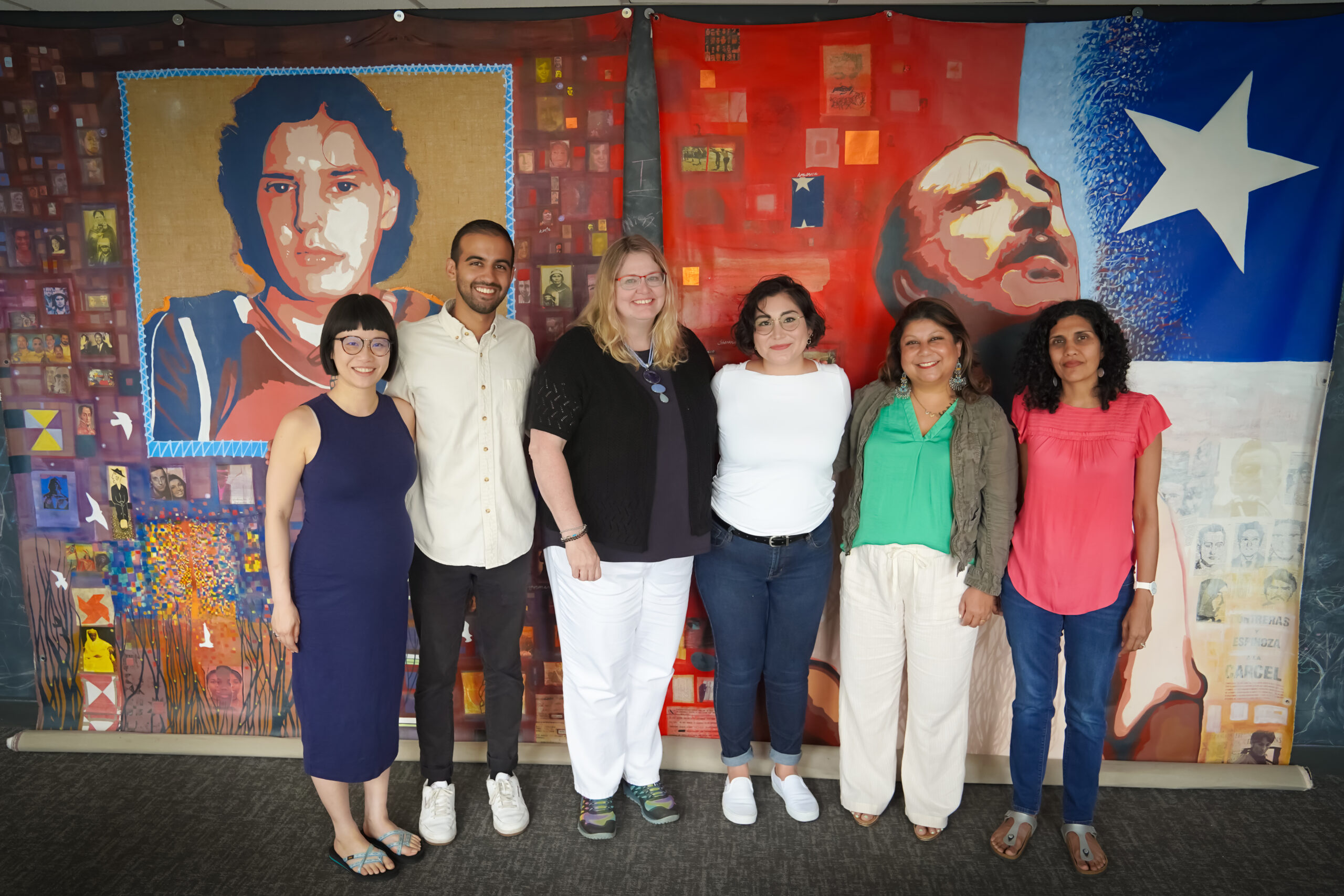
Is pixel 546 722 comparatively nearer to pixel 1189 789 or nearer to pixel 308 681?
pixel 308 681

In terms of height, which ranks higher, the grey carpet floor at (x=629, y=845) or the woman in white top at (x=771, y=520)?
the woman in white top at (x=771, y=520)

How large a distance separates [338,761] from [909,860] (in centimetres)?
175

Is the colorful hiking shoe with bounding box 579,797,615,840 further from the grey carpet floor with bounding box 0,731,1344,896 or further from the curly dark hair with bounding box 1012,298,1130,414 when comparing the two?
the curly dark hair with bounding box 1012,298,1130,414

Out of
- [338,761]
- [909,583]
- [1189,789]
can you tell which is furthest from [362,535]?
[1189,789]

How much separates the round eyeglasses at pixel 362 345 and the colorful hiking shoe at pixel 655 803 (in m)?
1.65

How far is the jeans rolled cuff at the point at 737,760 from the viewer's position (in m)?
2.56

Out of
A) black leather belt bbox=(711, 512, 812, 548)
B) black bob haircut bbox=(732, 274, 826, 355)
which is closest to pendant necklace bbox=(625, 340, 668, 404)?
black bob haircut bbox=(732, 274, 826, 355)

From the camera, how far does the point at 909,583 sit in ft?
7.66

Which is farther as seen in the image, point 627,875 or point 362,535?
point 627,875

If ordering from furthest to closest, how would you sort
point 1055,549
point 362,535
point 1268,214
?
point 1268,214, point 1055,549, point 362,535

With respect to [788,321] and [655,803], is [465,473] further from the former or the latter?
[655,803]

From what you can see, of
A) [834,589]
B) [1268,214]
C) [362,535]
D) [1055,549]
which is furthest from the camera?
[834,589]

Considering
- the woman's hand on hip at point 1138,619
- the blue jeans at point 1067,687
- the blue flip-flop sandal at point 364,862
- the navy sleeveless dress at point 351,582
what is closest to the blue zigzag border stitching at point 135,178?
the navy sleeveless dress at point 351,582

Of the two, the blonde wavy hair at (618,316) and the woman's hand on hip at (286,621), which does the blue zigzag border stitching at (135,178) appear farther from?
the woman's hand on hip at (286,621)
